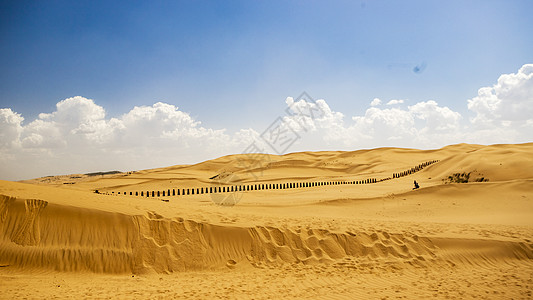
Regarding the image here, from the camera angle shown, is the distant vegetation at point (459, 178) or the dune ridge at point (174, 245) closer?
the dune ridge at point (174, 245)

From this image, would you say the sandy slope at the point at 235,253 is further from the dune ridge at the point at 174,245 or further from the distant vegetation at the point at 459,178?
the distant vegetation at the point at 459,178

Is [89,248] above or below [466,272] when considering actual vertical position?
above

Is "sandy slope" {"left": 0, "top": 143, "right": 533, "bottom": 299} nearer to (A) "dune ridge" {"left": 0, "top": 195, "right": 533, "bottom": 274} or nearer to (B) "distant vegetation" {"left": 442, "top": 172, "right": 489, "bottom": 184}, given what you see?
(A) "dune ridge" {"left": 0, "top": 195, "right": 533, "bottom": 274}

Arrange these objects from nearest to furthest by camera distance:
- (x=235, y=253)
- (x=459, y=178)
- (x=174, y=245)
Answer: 1. (x=174, y=245)
2. (x=235, y=253)
3. (x=459, y=178)

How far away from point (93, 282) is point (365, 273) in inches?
254

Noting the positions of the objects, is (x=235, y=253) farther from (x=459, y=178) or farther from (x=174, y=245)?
(x=459, y=178)

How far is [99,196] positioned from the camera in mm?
10172

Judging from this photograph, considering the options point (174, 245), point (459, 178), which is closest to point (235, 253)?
point (174, 245)

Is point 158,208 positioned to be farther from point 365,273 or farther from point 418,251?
point 418,251

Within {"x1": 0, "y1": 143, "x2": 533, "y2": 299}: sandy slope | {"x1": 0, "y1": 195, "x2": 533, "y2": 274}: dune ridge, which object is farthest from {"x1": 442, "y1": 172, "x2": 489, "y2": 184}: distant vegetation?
{"x1": 0, "y1": 195, "x2": 533, "y2": 274}: dune ridge

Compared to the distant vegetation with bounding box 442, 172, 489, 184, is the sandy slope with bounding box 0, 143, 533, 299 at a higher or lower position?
lower

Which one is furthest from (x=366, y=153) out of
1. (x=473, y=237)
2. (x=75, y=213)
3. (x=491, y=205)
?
(x=75, y=213)

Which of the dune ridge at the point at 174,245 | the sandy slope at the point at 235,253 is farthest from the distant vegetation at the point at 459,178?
the dune ridge at the point at 174,245

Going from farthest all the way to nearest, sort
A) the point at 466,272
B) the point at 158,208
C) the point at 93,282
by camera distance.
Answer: the point at 158,208 → the point at 466,272 → the point at 93,282
